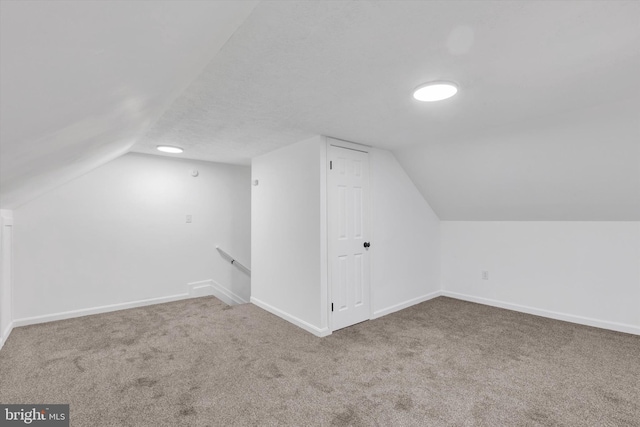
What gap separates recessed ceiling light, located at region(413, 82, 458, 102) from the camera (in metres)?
1.91

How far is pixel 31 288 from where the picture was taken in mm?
3377

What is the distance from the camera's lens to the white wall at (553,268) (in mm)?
3111

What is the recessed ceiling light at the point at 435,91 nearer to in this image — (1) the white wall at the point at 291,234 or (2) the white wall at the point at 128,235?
(1) the white wall at the point at 291,234

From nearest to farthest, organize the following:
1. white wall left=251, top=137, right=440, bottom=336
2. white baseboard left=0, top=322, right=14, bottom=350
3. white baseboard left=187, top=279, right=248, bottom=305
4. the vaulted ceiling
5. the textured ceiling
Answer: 1. the vaulted ceiling
2. the textured ceiling
3. white baseboard left=0, top=322, right=14, bottom=350
4. white wall left=251, top=137, right=440, bottom=336
5. white baseboard left=187, top=279, right=248, bottom=305

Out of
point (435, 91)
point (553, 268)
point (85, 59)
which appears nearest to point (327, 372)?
point (435, 91)

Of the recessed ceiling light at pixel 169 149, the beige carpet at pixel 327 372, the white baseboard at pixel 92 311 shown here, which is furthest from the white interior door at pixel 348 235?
the white baseboard at pixel 92 311

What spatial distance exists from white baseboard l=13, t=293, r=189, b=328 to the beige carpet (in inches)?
4.9

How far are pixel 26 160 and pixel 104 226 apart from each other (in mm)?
2757

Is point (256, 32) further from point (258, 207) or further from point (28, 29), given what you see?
point (258, 207)

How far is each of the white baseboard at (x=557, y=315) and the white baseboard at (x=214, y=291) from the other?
11.3ft

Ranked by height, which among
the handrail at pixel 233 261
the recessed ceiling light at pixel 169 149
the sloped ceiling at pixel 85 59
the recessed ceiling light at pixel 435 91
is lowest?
the handrail at pixel 233 261

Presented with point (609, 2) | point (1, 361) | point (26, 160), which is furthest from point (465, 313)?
point (1, 361)

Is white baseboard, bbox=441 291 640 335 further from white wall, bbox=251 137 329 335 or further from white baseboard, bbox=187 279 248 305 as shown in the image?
white baseboard, bbox=187 279 248 305

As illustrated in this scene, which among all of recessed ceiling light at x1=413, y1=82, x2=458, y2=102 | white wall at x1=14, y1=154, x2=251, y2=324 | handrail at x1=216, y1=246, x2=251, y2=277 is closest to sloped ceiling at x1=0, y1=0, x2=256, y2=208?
recessed ceiling light at x1=413, y1=82, x2=458, y2=102
